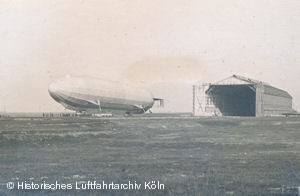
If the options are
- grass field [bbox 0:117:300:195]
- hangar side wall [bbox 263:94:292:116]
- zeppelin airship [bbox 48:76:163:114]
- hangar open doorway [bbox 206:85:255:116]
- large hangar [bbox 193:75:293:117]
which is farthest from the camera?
hangar open doorway [bbox 206:85:255:116]

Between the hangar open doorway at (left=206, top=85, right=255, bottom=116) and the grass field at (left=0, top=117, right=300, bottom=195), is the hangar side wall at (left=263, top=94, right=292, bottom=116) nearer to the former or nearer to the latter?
the hangar open doorway at (left=206, top=85, right=255, bottom=116)

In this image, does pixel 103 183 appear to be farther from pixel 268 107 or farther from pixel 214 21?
pixel 268 107

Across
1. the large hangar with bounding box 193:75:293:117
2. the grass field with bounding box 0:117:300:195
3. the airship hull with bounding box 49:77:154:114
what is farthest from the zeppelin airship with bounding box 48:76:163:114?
the grass field with bounding box 0:117:300:195

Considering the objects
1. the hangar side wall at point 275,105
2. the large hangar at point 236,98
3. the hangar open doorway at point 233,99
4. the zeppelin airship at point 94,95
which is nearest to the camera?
the zeppelin airship at point 94,95

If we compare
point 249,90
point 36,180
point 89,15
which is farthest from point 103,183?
point 249,90

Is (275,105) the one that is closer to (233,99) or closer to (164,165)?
(233,99)

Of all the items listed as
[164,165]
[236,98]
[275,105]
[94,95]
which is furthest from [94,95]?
[164,165]

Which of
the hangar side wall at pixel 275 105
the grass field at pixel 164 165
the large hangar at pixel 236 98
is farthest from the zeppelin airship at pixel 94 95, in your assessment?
the grass field at pixel 164 165

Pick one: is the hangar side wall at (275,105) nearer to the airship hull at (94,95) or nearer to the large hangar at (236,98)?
the large hangar at (236,98)
